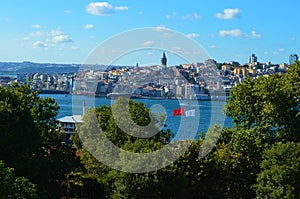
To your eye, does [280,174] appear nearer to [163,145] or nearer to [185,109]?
[163,145]

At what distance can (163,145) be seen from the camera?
560 inches

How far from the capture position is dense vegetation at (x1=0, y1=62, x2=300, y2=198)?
13.2 m

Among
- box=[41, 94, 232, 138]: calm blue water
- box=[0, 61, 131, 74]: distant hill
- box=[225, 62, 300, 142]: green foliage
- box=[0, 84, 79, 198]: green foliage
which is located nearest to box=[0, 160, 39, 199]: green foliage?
box=[0, 84, 79, 198]: green foliage

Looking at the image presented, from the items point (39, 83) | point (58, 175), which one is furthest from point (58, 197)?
point (39, 83)

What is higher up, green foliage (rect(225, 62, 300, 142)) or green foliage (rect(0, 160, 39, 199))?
green foliage (rect(225, 62, 300, 142))

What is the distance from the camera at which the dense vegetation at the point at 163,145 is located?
13.2 meters

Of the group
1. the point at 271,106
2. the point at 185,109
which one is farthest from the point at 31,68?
the point at 271,106

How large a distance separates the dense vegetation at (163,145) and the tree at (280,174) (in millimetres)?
26

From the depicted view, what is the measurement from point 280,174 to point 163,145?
319 centimetres

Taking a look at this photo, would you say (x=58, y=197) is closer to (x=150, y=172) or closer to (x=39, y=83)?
(x=150, y=172)

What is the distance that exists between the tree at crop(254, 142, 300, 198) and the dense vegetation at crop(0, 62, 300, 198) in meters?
0.03

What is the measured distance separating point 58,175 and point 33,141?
4.45 ft

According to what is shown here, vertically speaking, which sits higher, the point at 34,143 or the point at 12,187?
the point at 34,143

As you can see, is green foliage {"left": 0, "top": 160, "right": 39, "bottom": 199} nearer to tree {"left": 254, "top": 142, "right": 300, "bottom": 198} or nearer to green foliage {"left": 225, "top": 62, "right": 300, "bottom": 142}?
tree {"left": 254, "top": 142, "right": 300, "bottom": 198}
